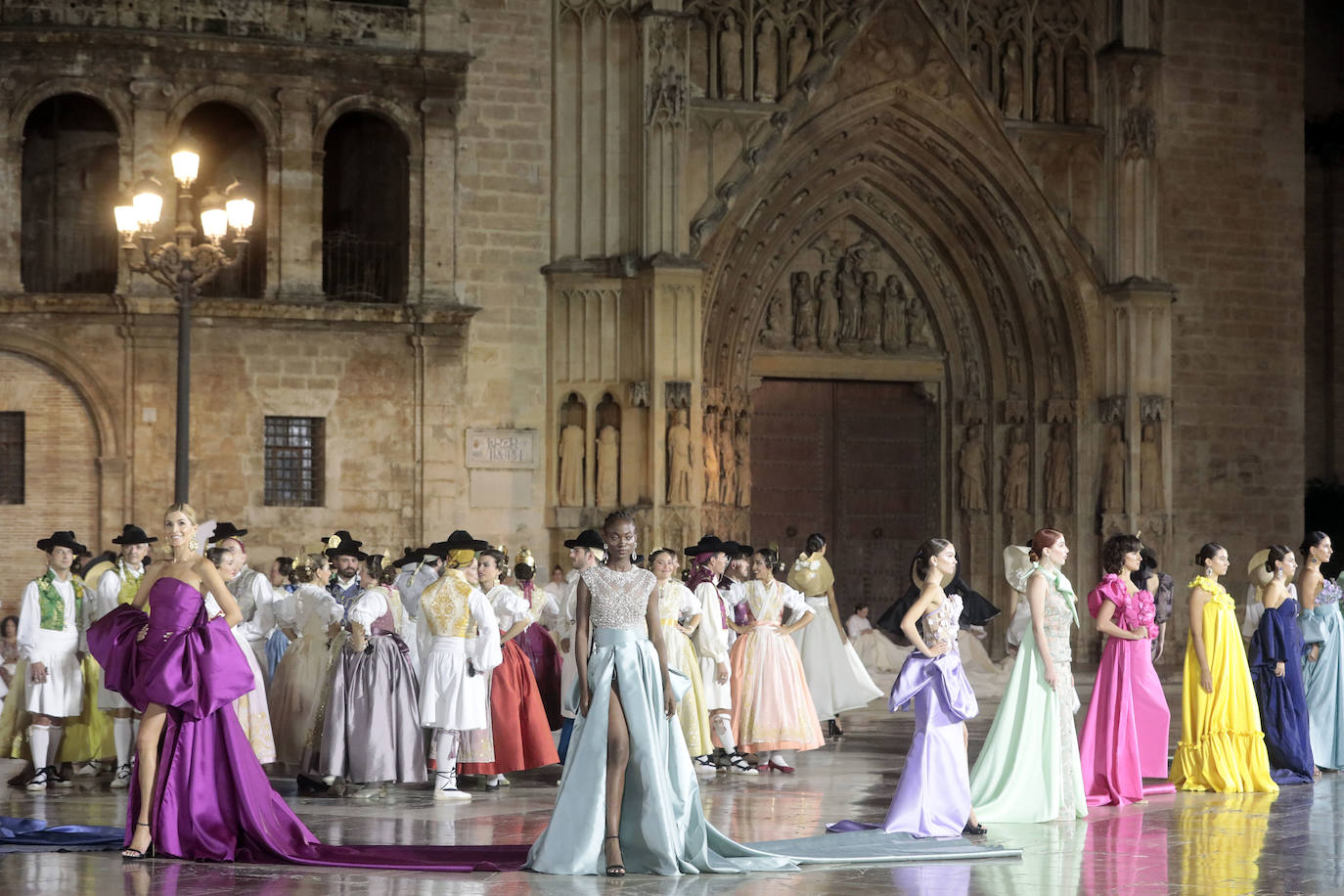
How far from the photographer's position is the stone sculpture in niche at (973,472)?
85.0 ft

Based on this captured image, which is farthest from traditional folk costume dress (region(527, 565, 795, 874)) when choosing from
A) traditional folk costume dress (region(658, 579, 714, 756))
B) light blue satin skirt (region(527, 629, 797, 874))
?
traditional folk costume dress (region(658, 579, 714, 756))

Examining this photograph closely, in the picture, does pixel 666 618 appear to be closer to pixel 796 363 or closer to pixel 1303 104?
pixel 796 363

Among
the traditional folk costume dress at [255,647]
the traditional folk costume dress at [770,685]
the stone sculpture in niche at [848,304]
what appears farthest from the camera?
the stone sculpture in niche at [848,304]

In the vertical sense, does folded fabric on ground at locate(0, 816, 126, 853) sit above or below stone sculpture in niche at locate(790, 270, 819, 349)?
below

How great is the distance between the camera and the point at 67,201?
77.0ft

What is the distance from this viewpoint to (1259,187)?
26.1m

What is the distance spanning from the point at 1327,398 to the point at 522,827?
20.5 meters

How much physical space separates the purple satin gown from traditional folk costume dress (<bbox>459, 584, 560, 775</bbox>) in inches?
135

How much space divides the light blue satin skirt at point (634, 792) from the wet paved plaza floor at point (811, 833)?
145mm

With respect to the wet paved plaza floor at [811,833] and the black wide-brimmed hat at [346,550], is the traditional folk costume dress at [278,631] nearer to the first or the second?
the black wide-brimmed hat at [346,550]

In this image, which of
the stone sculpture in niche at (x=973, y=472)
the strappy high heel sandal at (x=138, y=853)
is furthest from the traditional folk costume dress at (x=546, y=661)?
the stone sculpture in niche at (x=973, y=472)

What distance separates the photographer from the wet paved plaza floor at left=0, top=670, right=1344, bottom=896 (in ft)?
29.1

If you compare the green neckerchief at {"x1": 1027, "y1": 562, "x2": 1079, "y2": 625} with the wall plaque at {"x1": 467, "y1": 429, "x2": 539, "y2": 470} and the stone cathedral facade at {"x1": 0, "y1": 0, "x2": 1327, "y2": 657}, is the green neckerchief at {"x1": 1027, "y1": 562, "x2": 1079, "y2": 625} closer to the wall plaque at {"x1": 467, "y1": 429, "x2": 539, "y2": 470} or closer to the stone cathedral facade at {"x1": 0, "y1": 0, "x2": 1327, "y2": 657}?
the stone cathedral facade at {"x1": 0, "y1": 0, "x2": 1327, "y2": 657}

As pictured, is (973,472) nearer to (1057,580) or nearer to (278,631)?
(278,631)
